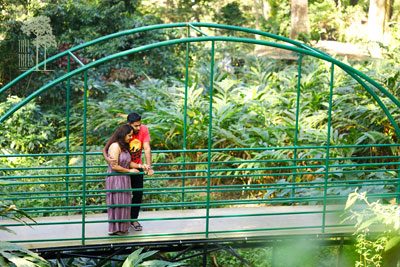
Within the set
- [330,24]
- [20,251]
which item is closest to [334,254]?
[20,251]

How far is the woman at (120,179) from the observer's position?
17.4ft

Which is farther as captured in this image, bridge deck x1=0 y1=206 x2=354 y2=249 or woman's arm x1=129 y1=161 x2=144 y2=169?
woman's arm x1=129 y1=161 x2=144 y2=169

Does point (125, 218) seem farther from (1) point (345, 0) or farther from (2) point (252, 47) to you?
(1) point (345, 0)

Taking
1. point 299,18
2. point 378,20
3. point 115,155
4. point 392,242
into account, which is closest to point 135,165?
point 115,155

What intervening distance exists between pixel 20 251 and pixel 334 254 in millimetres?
5031

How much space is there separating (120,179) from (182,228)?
0.89m

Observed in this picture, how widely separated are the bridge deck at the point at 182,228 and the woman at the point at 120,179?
13 centimetres

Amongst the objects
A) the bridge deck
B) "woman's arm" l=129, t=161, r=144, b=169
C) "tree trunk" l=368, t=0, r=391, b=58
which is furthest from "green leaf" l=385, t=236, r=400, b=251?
"tree trunk" l=368, t=0, r=391, b=58

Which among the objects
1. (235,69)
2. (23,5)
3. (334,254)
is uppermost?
(23,5)

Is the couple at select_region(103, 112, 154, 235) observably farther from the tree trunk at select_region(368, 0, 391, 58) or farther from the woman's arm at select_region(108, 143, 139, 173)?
the tree trunk at select_region(368, 0, 391, 58)

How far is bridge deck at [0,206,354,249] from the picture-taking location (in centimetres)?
530

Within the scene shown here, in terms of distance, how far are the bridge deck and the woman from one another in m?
0.13

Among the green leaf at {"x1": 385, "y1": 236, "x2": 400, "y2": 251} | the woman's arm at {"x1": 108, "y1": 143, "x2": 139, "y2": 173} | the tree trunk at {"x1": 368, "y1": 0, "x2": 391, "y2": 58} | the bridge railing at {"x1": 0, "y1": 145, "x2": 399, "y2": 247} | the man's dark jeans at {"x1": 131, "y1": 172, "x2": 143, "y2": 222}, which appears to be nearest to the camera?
the woman's arm at {"x1": 108, "y1": 143, "x2": 139, "y2": 173}

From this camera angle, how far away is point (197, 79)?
34.7ft
